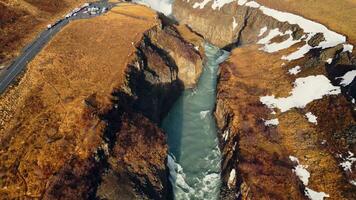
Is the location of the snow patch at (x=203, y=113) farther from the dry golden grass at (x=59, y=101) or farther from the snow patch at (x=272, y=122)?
the dry golden grass at (x=59, y=101)

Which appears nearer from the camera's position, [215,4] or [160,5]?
[215,4]

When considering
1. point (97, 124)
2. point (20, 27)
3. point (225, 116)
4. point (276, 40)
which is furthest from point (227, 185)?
point (20, 27)

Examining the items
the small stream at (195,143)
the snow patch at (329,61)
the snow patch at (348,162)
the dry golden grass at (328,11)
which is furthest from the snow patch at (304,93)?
the dry golden grass at (328,11)

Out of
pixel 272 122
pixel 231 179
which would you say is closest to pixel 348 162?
pixel 272 122

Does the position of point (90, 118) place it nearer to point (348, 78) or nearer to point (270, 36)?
point (348, 78)

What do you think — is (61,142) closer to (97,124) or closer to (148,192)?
(97,124)
